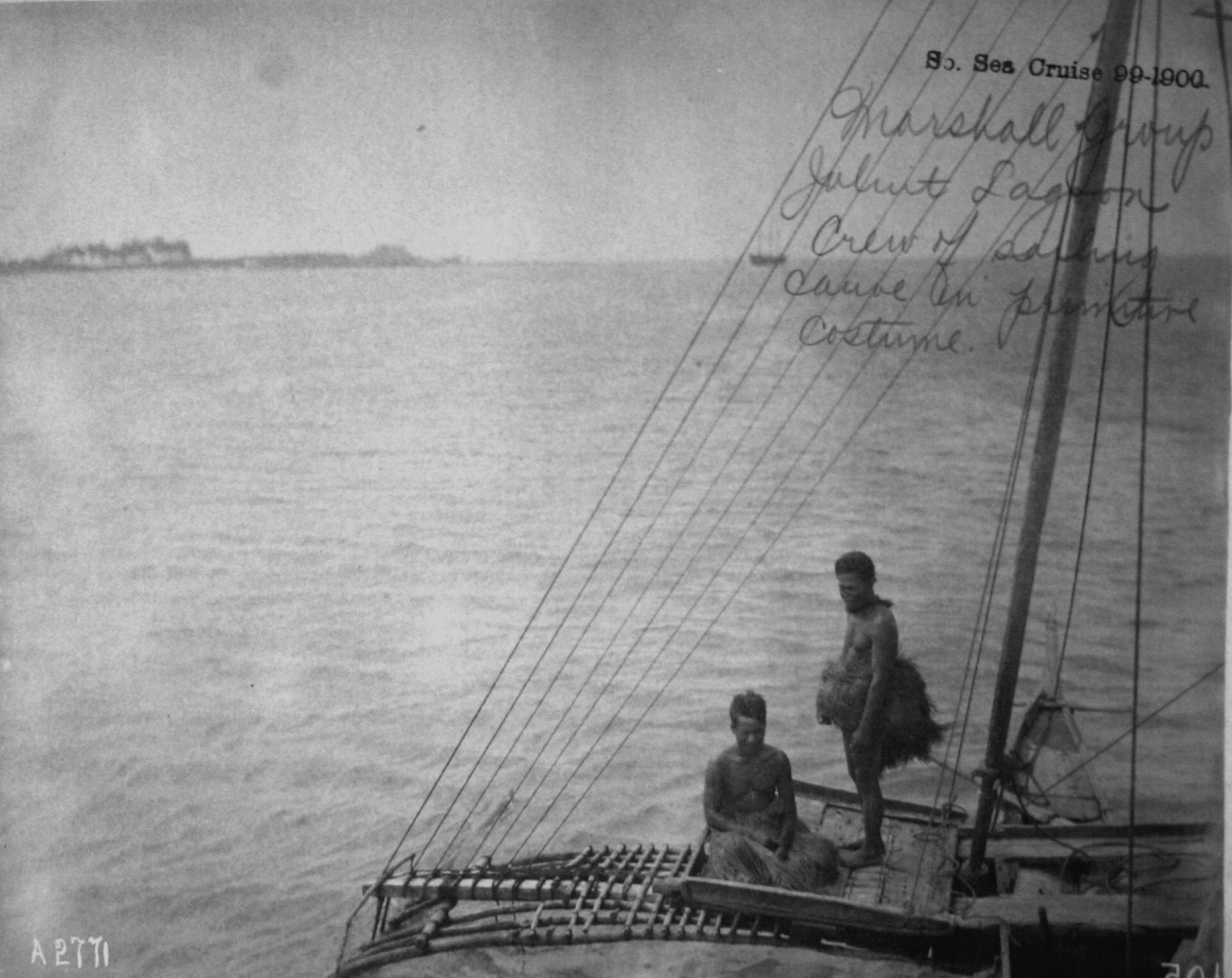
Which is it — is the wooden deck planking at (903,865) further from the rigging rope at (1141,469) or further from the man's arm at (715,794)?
the rigging rope at (1141,469)

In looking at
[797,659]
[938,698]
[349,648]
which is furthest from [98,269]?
[938,698]

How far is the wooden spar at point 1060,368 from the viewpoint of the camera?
257 centimetres

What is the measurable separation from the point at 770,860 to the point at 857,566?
830 mm

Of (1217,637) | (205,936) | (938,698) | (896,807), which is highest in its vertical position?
(1217,637)

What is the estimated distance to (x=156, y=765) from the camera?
3051 mm

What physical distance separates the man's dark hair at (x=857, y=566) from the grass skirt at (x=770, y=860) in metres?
0.70

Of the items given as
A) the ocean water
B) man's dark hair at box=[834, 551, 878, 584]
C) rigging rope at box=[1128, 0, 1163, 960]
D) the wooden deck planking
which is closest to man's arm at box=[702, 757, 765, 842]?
the ocean water

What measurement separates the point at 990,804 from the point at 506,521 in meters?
1.55

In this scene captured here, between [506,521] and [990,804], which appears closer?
[990,804]

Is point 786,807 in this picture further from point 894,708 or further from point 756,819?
point 894,708

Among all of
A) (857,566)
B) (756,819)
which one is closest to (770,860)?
(756,819)

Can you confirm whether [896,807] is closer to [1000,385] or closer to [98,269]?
[1000,385]

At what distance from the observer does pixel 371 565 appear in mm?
3031

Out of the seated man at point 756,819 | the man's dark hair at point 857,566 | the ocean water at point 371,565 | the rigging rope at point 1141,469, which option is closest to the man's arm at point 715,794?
the seated man at point 756,819
